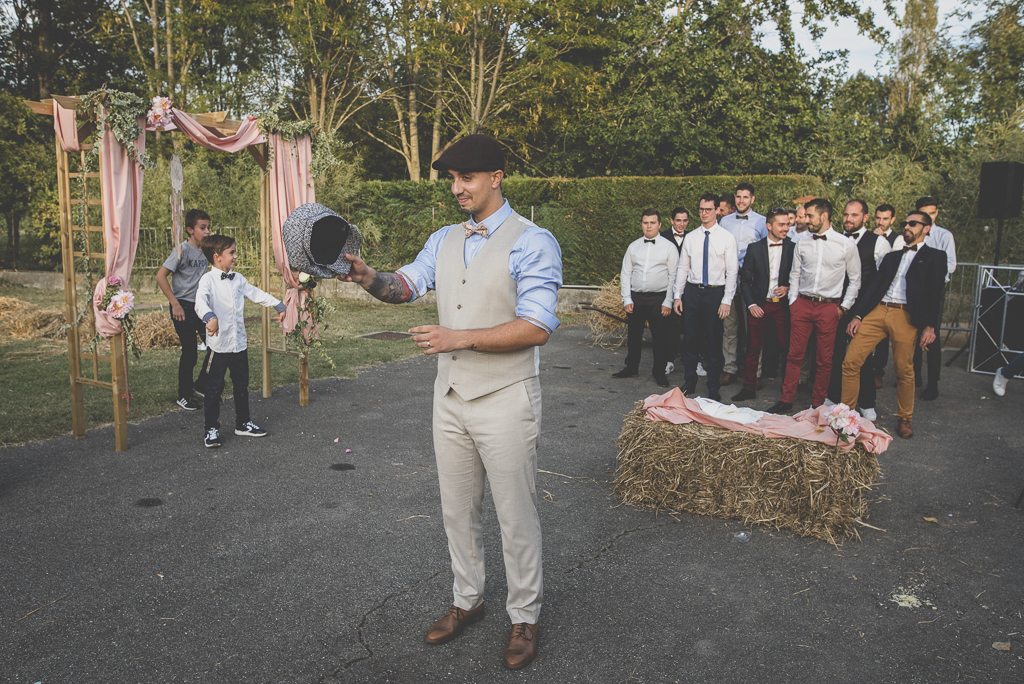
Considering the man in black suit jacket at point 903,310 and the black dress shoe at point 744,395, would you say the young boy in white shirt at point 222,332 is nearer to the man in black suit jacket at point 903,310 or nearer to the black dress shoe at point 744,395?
the black dress shoe at point 744,395

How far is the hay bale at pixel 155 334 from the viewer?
10.7 m

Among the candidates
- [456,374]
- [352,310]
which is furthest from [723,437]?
[352,310]

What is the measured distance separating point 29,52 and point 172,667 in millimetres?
24937

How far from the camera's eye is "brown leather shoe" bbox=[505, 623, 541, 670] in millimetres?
3039

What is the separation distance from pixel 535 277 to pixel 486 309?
10.1 inches

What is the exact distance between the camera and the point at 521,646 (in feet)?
10.1

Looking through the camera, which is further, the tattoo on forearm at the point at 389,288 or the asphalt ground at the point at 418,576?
the asphalt ground at the point at 418,576

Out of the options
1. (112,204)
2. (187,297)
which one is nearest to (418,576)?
(112,204)

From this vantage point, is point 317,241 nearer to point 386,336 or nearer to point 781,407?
point 781,407

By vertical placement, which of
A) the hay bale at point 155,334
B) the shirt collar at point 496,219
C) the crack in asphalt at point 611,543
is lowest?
the crack in asphalt at point 611,543

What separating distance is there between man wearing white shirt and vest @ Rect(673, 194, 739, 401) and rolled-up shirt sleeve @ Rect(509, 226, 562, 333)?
18.1 ft

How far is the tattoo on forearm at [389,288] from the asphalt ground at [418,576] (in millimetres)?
1574

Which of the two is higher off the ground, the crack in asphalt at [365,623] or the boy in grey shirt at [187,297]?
the boy in grey shirt at [187,297]

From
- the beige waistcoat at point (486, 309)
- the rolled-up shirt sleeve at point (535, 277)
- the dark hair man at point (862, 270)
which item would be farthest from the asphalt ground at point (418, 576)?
the rolled-up shirt sleeve at point (535, 277)
